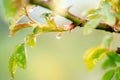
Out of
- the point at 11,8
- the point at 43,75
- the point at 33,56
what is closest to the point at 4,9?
the point at 11,8

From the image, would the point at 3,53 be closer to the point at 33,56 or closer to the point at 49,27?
the point at 33,56

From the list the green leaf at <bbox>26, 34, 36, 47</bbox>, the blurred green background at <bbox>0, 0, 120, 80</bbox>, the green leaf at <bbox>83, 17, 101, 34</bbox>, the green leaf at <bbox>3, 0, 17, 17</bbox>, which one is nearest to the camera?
the green leaf at <bbox>3, 0, 17, 17</bbox>

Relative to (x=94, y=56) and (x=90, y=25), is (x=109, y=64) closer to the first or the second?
(x=94, y=56)

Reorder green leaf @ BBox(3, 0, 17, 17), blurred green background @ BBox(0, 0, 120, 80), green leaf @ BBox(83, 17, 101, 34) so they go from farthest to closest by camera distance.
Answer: blurred green background @ BBox(0, 0, 120, 80), green leaf @ BBox(83, 17, 101, 34), green leaf @ BBox(3, 0, 17, 17)

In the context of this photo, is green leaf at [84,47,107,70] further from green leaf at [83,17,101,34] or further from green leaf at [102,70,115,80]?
green leaf at [83,17,101,34]

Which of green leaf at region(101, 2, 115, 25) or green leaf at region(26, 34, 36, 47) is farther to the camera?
green leaf at region(26, 34, 36, 47)

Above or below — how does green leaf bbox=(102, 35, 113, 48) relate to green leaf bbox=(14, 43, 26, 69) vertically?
above

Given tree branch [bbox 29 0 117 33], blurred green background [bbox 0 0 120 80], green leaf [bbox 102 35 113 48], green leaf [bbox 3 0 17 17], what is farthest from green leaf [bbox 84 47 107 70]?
blurred green background [bbox 0 0 120 80]

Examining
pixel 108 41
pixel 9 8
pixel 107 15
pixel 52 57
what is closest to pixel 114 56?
pixel 108 41
